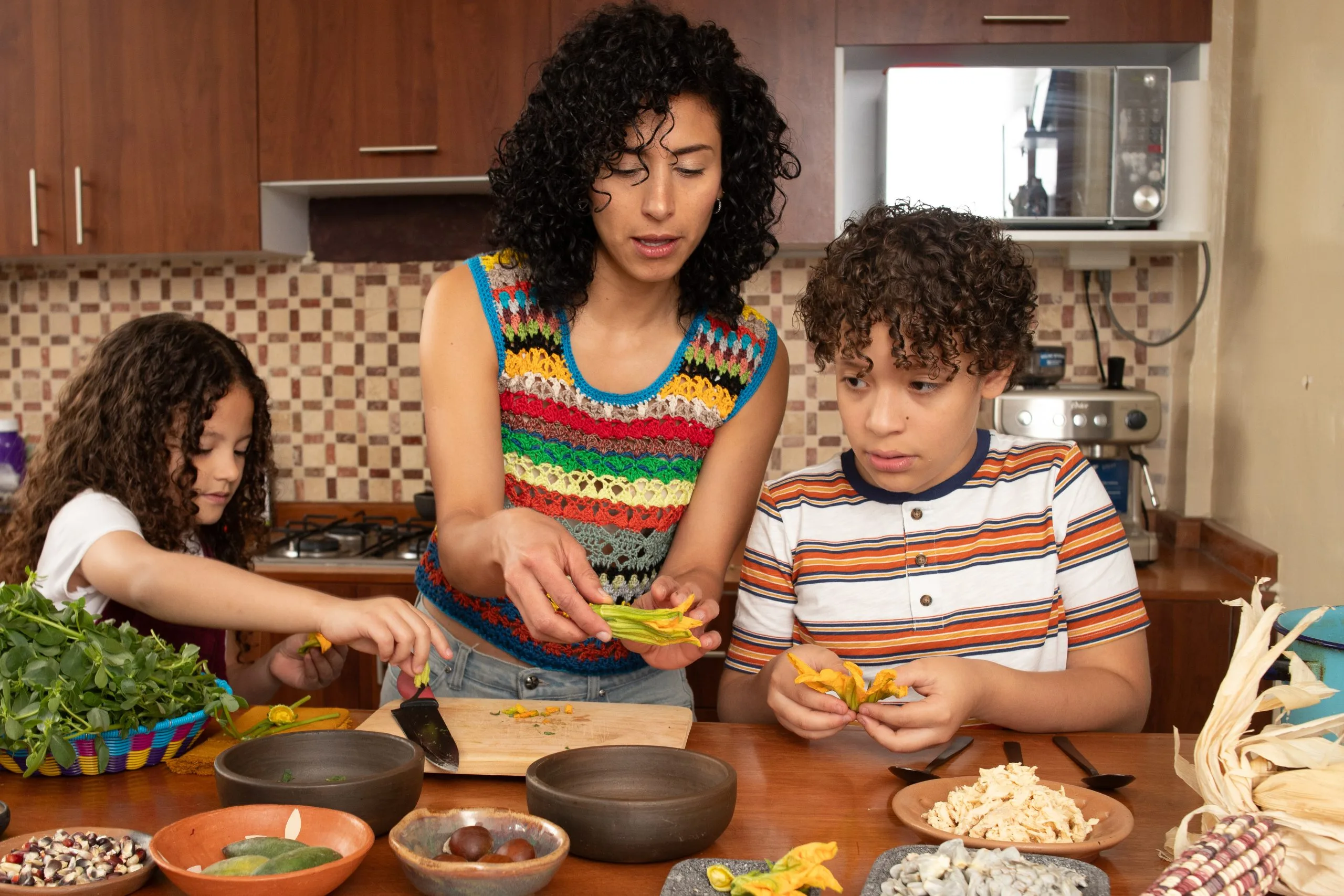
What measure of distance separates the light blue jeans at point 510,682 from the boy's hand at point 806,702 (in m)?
0.36

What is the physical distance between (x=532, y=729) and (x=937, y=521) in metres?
0.64

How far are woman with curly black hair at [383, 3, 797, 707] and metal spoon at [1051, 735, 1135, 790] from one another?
488mm

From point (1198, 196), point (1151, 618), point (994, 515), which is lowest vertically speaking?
point (1151, 618)

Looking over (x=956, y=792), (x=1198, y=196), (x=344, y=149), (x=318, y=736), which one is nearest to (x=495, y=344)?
(x=318, y=736)

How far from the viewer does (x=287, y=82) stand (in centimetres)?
286

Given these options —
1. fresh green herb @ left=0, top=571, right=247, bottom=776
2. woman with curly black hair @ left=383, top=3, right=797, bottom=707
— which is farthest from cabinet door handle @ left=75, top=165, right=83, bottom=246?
fresh green herb @ left=0, top=571, right=247, bottom=776

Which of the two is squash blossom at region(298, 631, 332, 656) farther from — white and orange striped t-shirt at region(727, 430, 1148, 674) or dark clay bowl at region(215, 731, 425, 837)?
white and orange striped t-shirt at region(727, 430, 1148, 674)

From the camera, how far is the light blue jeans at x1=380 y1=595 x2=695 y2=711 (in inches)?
62.8

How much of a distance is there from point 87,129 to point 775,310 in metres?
1.87

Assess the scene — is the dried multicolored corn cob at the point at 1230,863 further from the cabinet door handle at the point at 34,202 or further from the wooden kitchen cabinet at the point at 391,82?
the cabinet door handle at the point at 34,202

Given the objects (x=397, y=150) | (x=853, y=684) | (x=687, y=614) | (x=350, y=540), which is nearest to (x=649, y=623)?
(x=687, y=614)

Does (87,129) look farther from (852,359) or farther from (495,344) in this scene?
(852,359)

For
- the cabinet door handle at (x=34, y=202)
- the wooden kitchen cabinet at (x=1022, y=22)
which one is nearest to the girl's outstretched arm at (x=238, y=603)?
the cabinet door handle at (x=34, y=202)

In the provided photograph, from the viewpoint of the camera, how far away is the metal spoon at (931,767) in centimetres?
114
